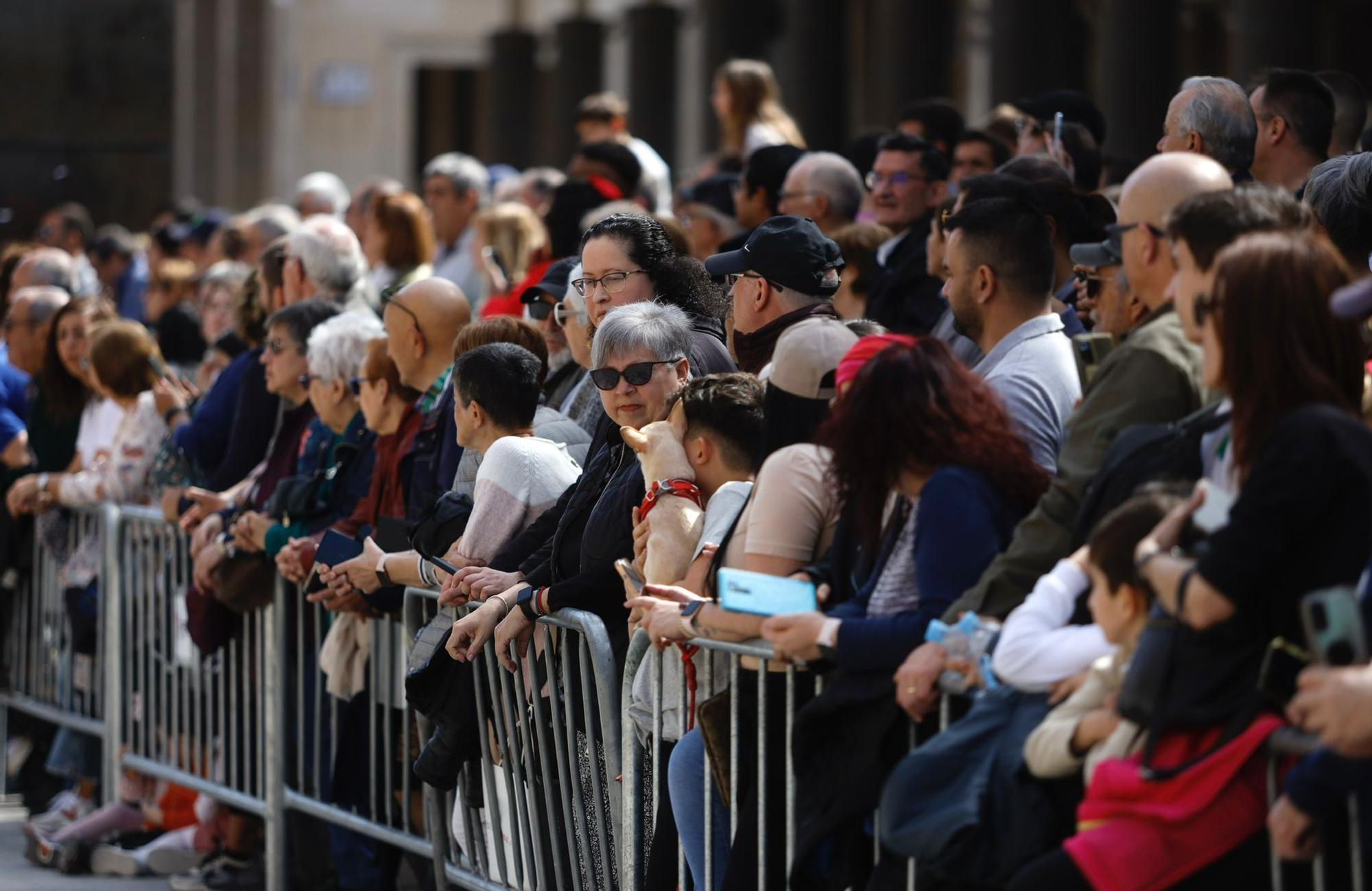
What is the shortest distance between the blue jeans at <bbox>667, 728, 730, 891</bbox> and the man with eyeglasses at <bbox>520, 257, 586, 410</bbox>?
6.81 ft

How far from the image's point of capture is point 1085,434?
4.41 m

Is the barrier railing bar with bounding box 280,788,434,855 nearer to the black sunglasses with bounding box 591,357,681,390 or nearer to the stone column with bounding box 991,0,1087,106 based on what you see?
the black sunglasses with bounding box 591,357,681,390

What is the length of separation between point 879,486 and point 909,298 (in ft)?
10.0

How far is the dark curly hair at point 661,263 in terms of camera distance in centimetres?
638

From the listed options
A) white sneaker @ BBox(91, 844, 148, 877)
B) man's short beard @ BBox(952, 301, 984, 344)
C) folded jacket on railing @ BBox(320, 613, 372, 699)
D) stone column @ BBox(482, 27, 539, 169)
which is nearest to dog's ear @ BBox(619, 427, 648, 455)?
man's short beard @ BBox(952, 301, 984, 344)

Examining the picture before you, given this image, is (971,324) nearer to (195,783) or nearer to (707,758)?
(707,758)

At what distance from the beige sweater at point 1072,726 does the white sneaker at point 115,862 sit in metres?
5.07

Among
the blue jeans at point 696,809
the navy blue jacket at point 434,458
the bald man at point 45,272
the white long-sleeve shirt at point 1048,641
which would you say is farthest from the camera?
the bald man at point 45,272

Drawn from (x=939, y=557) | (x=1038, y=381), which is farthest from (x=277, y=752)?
(x=939, y=557)

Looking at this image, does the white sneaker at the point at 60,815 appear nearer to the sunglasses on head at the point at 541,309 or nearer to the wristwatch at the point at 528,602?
the sunglasses on head at the point at 541,309

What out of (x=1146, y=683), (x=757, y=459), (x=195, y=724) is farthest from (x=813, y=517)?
(x=195, y=724)

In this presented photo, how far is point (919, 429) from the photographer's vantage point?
4.47 metres

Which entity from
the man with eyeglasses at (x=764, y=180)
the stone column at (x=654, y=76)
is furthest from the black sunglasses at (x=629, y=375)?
the stone column at (x=654, y=76)

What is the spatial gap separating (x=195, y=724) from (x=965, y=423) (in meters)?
4.42
